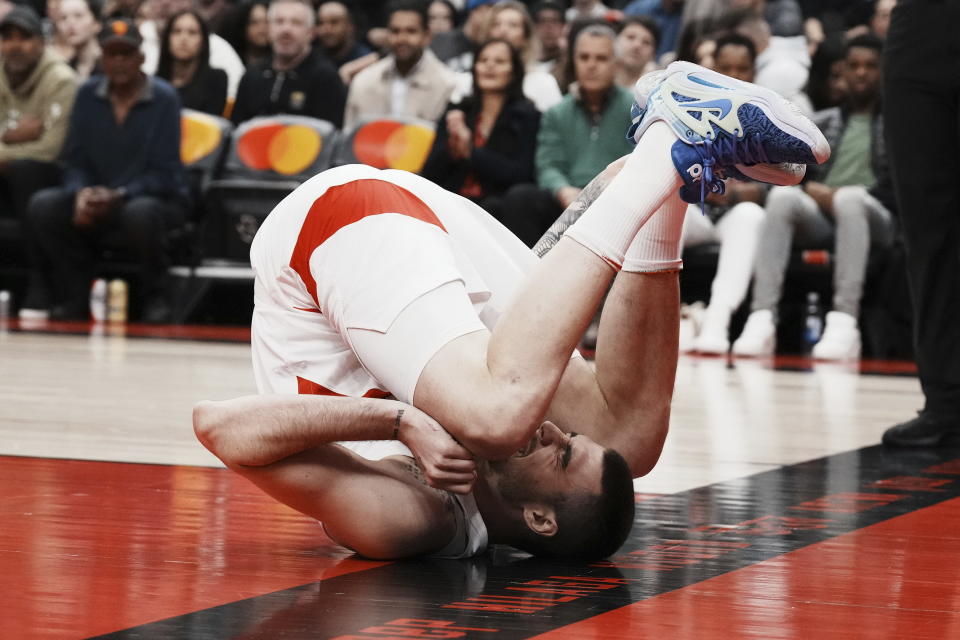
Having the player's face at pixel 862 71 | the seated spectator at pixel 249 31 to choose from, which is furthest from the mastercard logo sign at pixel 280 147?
the player's face at pixel 862 71

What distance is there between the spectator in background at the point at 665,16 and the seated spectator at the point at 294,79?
176 centimetres

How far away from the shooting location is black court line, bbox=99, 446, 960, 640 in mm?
1929

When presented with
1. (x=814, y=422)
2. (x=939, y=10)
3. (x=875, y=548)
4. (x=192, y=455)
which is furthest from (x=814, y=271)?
(x=875, y=548)

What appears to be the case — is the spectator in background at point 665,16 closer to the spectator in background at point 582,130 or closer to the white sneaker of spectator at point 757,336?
the spectator in background at point 582,130

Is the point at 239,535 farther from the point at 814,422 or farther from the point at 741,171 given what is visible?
the point at 814,422

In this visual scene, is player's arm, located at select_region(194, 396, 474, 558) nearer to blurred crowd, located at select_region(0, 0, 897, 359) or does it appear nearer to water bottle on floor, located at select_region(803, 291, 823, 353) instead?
blurred crowd, located at select_region(0, 0, 897, 359)

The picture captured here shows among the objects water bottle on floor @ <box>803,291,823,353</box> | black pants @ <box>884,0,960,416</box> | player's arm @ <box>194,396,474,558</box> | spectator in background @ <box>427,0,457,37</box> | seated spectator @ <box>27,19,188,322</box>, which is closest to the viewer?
player's arm @ <box>194,396,474,558</box>

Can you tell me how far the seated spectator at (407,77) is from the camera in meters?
8.28

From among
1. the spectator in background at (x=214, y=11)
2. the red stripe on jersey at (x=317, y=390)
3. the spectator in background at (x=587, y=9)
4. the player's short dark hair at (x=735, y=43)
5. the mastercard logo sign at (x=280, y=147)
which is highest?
the spectator in background at (x=587, y=9)

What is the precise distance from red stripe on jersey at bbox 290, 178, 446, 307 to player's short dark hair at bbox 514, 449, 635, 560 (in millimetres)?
497

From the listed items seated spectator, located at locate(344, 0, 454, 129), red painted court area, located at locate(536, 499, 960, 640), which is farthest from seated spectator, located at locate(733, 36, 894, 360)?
red painted court area, located at locate(536, 499, 960, 640)

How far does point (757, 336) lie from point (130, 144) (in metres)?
3.26

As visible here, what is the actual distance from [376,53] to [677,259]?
7.06 metres

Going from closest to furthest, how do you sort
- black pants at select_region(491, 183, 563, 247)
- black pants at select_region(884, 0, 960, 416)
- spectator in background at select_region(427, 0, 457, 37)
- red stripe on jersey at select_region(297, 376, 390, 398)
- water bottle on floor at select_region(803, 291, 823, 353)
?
red stripe on jersey at select_region(297, 376, 390, 398), black pants at select_region(884, 0, 960, 416), black pants at select_region(491, 183, 563, 247), water bottle on floor at select_region(803, 291, 823, 353), spectator in background at select_region(427, 0, 457, 37)
